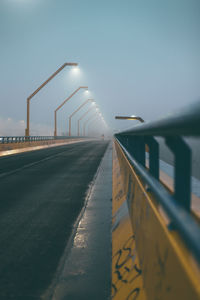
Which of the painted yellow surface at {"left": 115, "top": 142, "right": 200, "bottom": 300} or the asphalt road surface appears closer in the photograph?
the painted yellow surface at {"left": 115, "top": 142, "right": 200, "bottom": 300}

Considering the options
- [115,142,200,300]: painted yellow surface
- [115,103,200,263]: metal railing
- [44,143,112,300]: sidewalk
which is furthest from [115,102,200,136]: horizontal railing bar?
[44,143,112,300]: sidewalk

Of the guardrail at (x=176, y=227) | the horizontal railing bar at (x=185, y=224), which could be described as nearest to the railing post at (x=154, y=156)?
the guardrail at (x=176, y=227)

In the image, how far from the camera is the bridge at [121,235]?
1.58 meters

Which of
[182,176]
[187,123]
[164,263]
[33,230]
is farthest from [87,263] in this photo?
[187,123]

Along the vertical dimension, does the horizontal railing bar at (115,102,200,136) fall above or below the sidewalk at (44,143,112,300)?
above

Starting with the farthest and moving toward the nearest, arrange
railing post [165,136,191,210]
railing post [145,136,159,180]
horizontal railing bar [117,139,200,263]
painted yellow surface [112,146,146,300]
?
1. railing post [145,136,159,180]
2. painted yellow surface [112,146,146,300]
3. railing post [165,136,191,210]
4. horizontal railing bar [117,139,200,263]

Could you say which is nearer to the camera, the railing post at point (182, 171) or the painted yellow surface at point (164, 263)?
the painted yellow surface at point (164, 263)

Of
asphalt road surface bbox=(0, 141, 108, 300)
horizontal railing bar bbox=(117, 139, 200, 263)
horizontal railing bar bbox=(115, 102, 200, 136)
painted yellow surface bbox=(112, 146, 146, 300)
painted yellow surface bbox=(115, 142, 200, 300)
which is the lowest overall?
asphalt road surface bbox=(0, 141, 108, 300)

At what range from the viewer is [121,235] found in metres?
3.97

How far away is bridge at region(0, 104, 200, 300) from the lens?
5.17ft

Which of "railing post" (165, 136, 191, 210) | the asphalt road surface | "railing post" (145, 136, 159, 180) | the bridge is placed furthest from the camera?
the asphalt road surface

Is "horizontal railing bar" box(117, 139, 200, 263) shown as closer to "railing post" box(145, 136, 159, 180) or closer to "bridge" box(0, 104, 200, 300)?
"bridge" box(0, 104, 200, 300)

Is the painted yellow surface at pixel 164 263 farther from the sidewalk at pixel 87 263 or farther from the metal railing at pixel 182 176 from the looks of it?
the sidewalk at pixel 87 263

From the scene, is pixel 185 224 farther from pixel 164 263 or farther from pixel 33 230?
pixel 33 230
